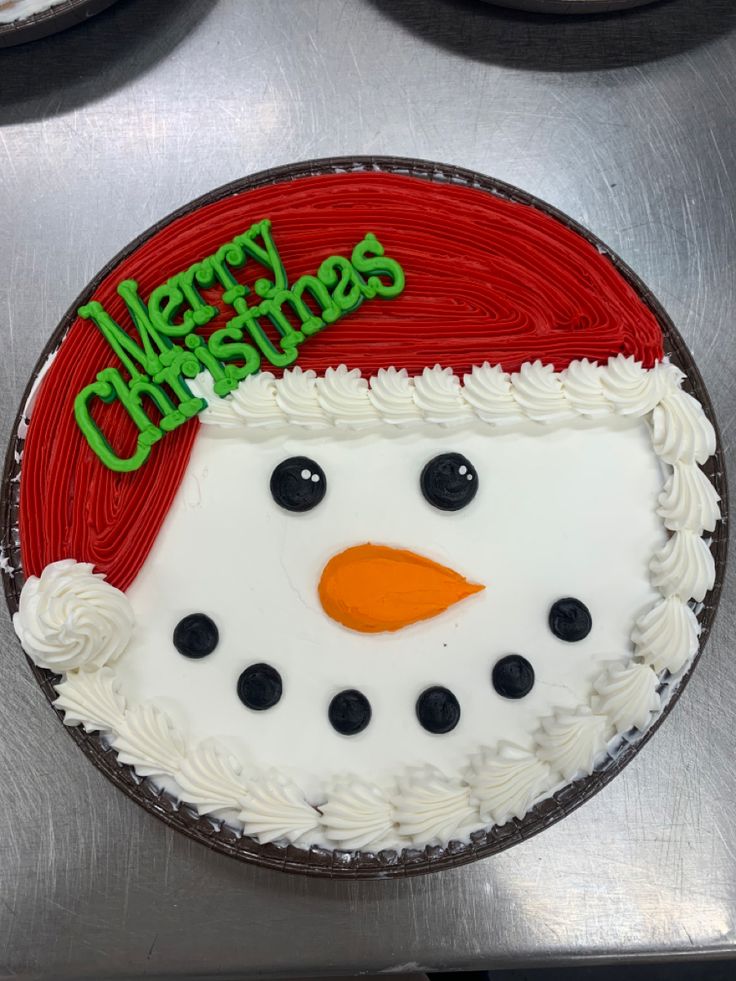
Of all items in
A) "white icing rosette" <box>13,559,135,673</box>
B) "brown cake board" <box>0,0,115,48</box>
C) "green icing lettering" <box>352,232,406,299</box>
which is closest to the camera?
"white icing rosette" <box>13,559,135,673</box>

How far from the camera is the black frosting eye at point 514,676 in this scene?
4.85 ft

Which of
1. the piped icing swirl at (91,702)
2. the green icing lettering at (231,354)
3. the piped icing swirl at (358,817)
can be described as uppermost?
the green icing lettering at (231,354)

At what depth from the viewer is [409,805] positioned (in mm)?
1466

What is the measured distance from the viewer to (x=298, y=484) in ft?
4.93

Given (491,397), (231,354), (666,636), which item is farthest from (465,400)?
(666,636)

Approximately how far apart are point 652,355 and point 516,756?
2.92 feet

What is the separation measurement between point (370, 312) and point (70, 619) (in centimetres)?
88

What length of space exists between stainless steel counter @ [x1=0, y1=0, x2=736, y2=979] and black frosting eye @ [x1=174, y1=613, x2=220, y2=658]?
0.58 m

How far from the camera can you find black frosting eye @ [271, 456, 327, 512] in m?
1.50

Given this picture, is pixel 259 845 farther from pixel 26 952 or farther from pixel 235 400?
pixel 235 400

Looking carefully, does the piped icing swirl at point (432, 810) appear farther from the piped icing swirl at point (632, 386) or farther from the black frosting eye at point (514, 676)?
the piped icing swirl at point (632, 386)

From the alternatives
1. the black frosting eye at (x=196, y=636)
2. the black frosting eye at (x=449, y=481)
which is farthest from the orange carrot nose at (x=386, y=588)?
the black frosting eye at (x=196, y=636)

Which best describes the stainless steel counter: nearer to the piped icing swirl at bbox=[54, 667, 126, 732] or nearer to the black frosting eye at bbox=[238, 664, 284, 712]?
Answer: the piped icing swirl at bbox=[54, 667, 126, 732]

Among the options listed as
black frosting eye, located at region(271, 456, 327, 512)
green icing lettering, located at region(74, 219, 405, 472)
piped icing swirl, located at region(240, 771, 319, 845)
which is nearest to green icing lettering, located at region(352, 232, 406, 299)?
green icing lettering, located at region(74, 219, 405, 472)
